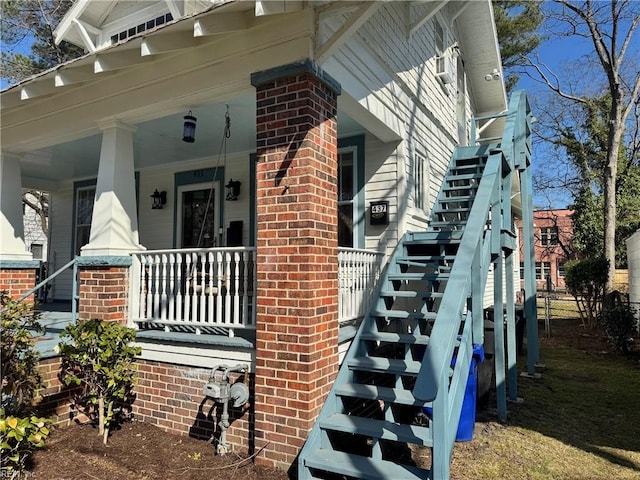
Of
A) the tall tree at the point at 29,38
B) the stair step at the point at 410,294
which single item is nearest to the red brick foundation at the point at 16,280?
the stair step at the point at 410,294

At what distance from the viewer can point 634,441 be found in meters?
4.50

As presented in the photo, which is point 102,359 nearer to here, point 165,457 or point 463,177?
point 165,457

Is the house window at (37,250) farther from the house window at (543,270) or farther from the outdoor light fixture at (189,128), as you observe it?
the house window at (543,270)

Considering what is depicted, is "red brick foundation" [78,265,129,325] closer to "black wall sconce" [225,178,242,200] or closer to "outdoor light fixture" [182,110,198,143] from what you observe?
"outdoor light fixture" [182,110,198,143]

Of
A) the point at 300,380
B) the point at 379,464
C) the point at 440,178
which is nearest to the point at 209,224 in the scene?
the point at 440,178

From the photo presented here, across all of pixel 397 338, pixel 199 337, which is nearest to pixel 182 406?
pixel 199 337

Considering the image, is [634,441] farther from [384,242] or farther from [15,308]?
[15,308]

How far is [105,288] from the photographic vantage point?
485 cm

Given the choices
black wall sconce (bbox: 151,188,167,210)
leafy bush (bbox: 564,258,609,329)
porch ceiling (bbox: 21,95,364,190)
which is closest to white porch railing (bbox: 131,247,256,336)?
porch ceiling (bbox: 21,95,364,190)

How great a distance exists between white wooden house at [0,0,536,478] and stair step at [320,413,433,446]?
0.22m

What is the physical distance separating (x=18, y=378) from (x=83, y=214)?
21.4ft

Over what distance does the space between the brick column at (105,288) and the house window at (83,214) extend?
4.85 metres

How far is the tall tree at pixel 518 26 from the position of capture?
16.3 m

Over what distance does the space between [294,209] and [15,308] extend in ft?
7.95
